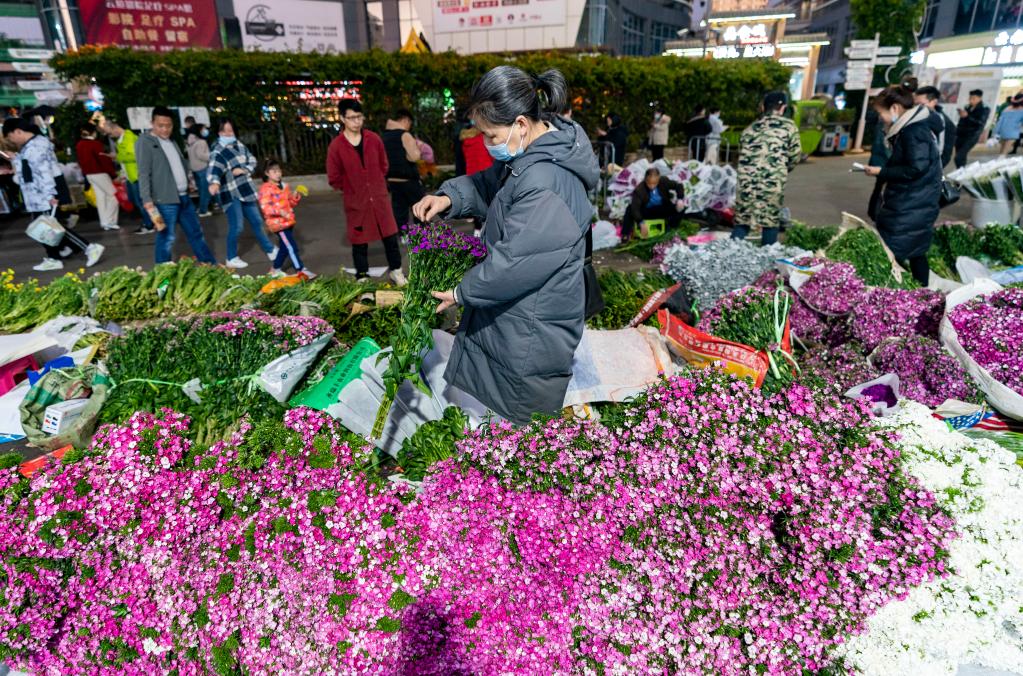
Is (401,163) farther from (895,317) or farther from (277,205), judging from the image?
(895,317)

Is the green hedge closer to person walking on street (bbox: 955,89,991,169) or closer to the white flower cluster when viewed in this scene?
person walking on street (bbox: 955,89,991,169)

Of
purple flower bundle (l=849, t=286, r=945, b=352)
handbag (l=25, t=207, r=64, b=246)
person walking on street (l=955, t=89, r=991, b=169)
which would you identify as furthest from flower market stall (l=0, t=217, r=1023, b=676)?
person walking on street (l=955, t=89, r=991, b=169)

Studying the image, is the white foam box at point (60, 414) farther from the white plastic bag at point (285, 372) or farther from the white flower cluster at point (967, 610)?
the white flower cluster at point (967, 610)

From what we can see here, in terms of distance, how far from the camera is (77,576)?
7.39 feet

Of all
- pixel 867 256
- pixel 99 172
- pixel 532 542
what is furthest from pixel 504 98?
pixel 99 172

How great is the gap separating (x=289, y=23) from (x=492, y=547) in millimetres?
28461

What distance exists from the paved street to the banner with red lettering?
1342cm

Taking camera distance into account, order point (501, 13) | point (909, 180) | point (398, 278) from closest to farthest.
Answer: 1. point (909, 180)
2. point (398, 278)
3. point (501, 13)

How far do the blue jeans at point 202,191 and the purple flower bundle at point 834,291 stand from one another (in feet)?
38.6

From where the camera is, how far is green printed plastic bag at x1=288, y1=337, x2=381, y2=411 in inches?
112

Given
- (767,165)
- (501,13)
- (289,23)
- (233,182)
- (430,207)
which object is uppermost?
(289,23)

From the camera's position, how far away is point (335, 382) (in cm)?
292

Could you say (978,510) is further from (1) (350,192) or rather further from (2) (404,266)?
(2) (404,266)

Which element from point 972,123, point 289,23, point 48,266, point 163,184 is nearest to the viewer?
point 163,184
